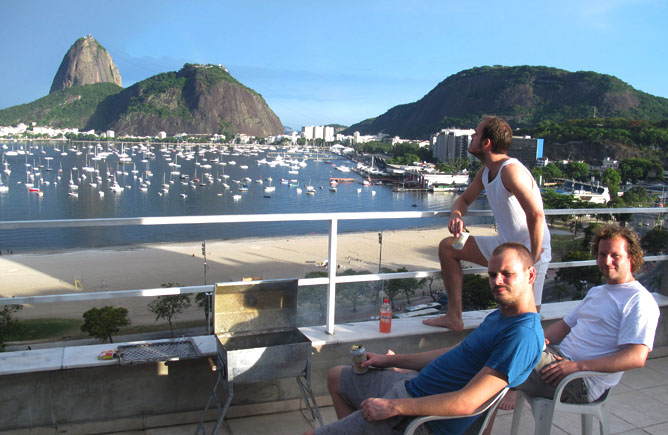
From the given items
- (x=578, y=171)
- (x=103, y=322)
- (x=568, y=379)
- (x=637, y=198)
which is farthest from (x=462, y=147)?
(x=568, y=379)

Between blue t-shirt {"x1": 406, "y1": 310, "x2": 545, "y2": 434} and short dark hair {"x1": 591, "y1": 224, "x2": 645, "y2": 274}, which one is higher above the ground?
short dark hair {"x1": 591, "y1": 224, "x2": 645, "y2": 274}

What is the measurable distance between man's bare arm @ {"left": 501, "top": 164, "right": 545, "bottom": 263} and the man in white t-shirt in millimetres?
237

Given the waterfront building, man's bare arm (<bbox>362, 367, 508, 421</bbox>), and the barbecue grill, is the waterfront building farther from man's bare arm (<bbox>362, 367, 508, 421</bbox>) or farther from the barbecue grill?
man's bare arm (<bbox>362, 367, 508, 421</bbox>)

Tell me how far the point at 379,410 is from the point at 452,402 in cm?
23

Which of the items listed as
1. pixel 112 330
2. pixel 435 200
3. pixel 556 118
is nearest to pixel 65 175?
pixel 435 200

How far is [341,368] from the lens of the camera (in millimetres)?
2127

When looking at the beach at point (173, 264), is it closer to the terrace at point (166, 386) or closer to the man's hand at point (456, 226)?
the terrace at point (166, 386)

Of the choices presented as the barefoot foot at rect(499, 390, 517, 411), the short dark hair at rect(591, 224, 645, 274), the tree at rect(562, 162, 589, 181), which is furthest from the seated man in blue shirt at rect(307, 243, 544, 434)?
the tree at rect(562, 162, 589, 181)

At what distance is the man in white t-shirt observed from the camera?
2072 millimetres

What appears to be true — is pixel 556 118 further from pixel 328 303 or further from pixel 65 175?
pixel 328 303

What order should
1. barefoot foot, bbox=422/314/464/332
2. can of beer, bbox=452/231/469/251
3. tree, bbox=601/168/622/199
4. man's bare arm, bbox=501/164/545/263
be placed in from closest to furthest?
man's bare arm, bbox=501/164/545/263 → can of beer, bbox=452/231/469/251 → barefoot foot, bbox=422/314/464/332 → tree, bbox=601/168/622/199

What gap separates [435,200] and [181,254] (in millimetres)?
49882

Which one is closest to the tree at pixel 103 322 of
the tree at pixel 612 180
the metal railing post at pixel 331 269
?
the metal railing post at pixel 331 269

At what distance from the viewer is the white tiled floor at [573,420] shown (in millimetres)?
2605
